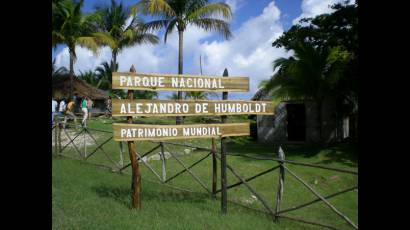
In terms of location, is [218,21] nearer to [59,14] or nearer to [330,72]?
[330,72]

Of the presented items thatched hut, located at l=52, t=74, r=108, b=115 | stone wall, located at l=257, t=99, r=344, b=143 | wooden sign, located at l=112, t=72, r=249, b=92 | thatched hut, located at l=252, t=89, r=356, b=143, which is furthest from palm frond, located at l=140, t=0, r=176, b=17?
wooden sign, located at l=112, t=72, r=249, b=92

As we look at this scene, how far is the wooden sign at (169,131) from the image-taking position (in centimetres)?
673

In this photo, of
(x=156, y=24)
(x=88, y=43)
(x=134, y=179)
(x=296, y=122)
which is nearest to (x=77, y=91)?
(x=88, y=43)

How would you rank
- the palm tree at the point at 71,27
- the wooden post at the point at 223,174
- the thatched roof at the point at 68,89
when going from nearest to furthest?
the wooden post at the point at 223,174 < the palm tree at the point at 71,27 < the thatched roof at the point at 68,89

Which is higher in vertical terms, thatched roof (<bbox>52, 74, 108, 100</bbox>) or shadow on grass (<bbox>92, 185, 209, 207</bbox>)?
thatched roof (<bbox>52, 74, 108, 100</bbox>)

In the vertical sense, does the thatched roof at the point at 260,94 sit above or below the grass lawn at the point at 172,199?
above

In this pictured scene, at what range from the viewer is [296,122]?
74.1ft

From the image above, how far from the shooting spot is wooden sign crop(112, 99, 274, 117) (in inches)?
265

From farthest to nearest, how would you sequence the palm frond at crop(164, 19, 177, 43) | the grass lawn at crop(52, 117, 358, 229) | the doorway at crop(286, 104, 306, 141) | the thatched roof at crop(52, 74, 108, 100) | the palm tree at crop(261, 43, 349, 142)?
the thatched roof at crop(52, 74, 108, 100)
the palm frond at crop(164, 19, 177, 43)
the doorway at crop(286, 104, 306, 141)
the palm tree at crop(261, 43, 349, 142)
the grass lawn at crop(52, 117, 358, 229)

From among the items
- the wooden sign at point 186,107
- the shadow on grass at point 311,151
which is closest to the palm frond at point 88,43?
the shadow on grass at point 311,151

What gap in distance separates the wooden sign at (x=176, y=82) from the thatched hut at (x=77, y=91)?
22920 mm

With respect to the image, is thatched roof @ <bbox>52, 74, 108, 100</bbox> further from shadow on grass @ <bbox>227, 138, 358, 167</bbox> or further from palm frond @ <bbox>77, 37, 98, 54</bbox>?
shadow on grass @ <bbox>227, 138, 358, 167</bbox>

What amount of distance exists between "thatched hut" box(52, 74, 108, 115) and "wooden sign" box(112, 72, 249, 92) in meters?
22.9

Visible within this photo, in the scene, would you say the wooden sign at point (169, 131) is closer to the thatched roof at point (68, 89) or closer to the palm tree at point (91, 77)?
the thatched roof at point (68, 89)
